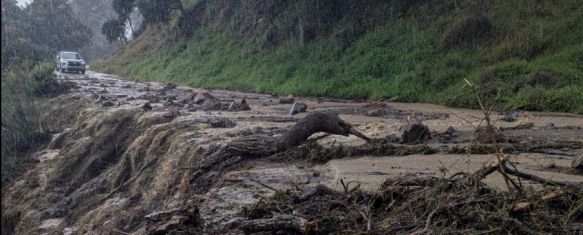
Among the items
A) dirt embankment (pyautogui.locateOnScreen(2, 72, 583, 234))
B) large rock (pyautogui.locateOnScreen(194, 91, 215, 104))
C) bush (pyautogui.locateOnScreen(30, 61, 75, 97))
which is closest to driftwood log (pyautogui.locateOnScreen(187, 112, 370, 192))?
dirt embankment (pyautogui.locateOnScreen(2, 72, 583, 234))

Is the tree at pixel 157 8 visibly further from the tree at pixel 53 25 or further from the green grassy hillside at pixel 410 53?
the tree at pixel 53 25

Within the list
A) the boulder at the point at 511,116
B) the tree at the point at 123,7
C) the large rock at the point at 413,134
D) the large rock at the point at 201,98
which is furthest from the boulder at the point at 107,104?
the tree at the point at 123,7

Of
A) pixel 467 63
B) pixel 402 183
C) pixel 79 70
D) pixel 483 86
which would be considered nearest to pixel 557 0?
pixel 467 63

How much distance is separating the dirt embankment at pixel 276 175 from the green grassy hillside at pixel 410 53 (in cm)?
146

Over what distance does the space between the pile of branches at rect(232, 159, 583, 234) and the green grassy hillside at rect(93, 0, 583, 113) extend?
19.3 ft

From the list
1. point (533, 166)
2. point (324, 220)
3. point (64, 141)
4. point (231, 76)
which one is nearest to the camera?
point (324, 220)

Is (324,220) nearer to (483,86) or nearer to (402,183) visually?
(402,183)

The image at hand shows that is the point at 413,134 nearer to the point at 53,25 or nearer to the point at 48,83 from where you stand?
the point at 48,83

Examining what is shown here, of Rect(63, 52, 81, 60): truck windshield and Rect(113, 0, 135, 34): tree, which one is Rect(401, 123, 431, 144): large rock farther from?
Rect(113, 0, 135, 34): tree

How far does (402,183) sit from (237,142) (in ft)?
12.9

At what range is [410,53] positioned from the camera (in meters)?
19.5

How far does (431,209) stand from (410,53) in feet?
49.9

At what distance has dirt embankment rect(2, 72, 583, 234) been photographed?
496cm

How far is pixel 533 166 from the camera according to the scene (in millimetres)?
7168
